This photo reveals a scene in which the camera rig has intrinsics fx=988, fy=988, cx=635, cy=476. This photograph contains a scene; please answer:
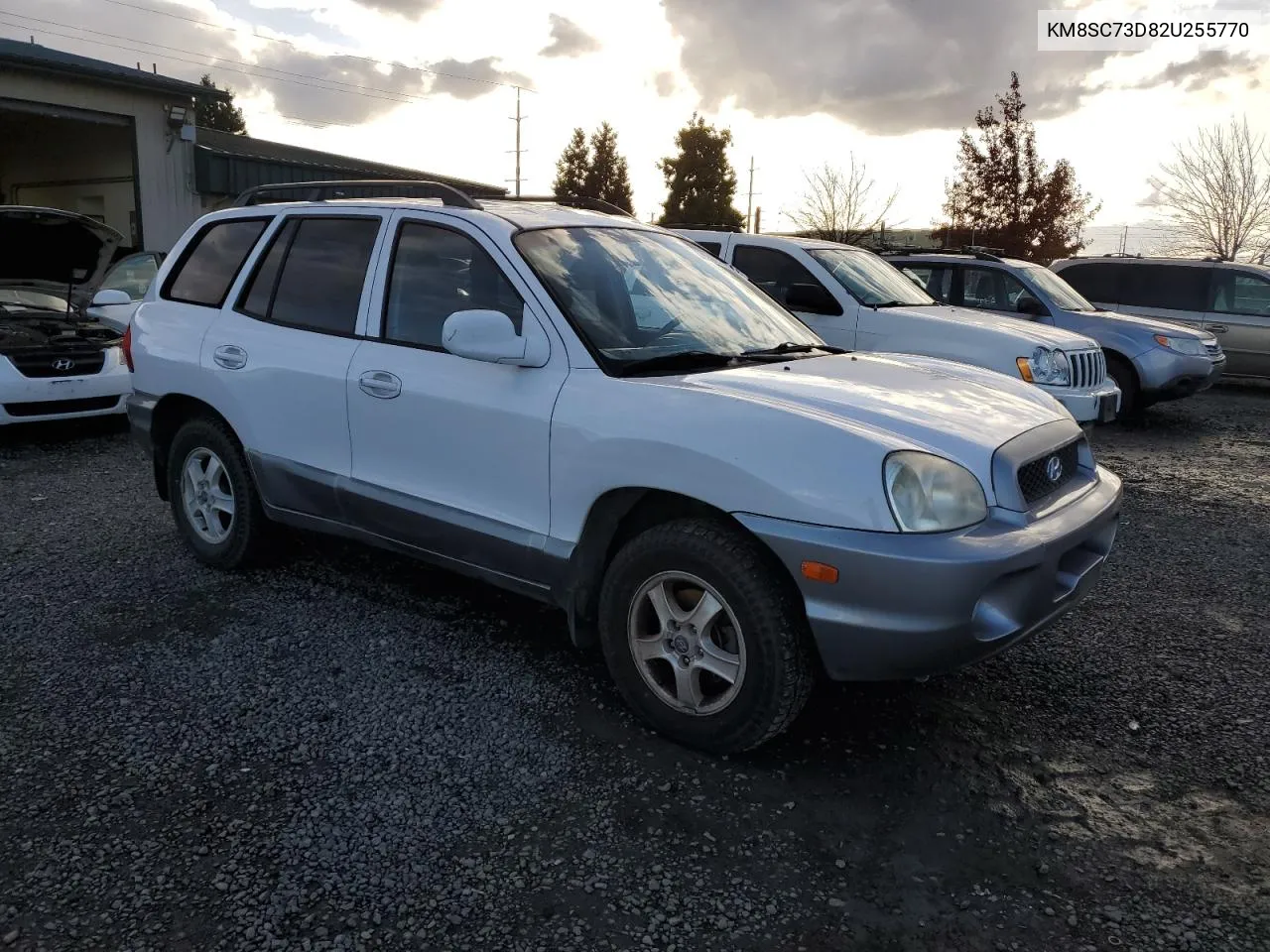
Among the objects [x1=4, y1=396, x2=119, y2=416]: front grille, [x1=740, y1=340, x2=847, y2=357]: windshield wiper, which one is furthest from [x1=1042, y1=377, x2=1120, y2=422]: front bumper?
[x1=4, y1=396, x2=119, y2=416]: front grille

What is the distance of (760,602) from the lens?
291 cm

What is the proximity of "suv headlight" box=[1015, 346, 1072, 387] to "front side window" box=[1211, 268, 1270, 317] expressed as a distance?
6308 millimetres

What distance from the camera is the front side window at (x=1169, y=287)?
12.6m

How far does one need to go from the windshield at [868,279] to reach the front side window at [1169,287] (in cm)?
545

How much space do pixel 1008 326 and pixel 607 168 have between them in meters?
43.3

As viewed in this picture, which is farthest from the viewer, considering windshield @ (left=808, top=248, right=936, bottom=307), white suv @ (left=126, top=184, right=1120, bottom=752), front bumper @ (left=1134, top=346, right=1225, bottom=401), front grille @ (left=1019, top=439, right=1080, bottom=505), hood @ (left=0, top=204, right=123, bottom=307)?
front bumper @ (left=1134, top=346, right=1225, bottom=401)

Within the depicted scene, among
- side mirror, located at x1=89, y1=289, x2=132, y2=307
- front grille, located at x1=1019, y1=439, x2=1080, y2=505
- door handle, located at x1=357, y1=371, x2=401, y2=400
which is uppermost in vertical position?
side mirror, located at x1=89, y1=289, x2=132, y2=307

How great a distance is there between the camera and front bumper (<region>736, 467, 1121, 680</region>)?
273 cm

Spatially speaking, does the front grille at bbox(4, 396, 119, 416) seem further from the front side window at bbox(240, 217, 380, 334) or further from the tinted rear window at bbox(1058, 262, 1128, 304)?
the tinted rear window at bbox(1058, 262, 1128, 304)

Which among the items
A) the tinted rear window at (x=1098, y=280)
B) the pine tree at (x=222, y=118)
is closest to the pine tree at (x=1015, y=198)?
the tinted rear window at (x=1098, y=280)

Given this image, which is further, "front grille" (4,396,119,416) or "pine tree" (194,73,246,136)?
"pine tree" (194,73,246,136)

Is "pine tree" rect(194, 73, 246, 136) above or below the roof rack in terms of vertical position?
above

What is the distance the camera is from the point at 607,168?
160 feet

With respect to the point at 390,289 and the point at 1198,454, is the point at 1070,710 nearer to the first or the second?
the point at 390,289
